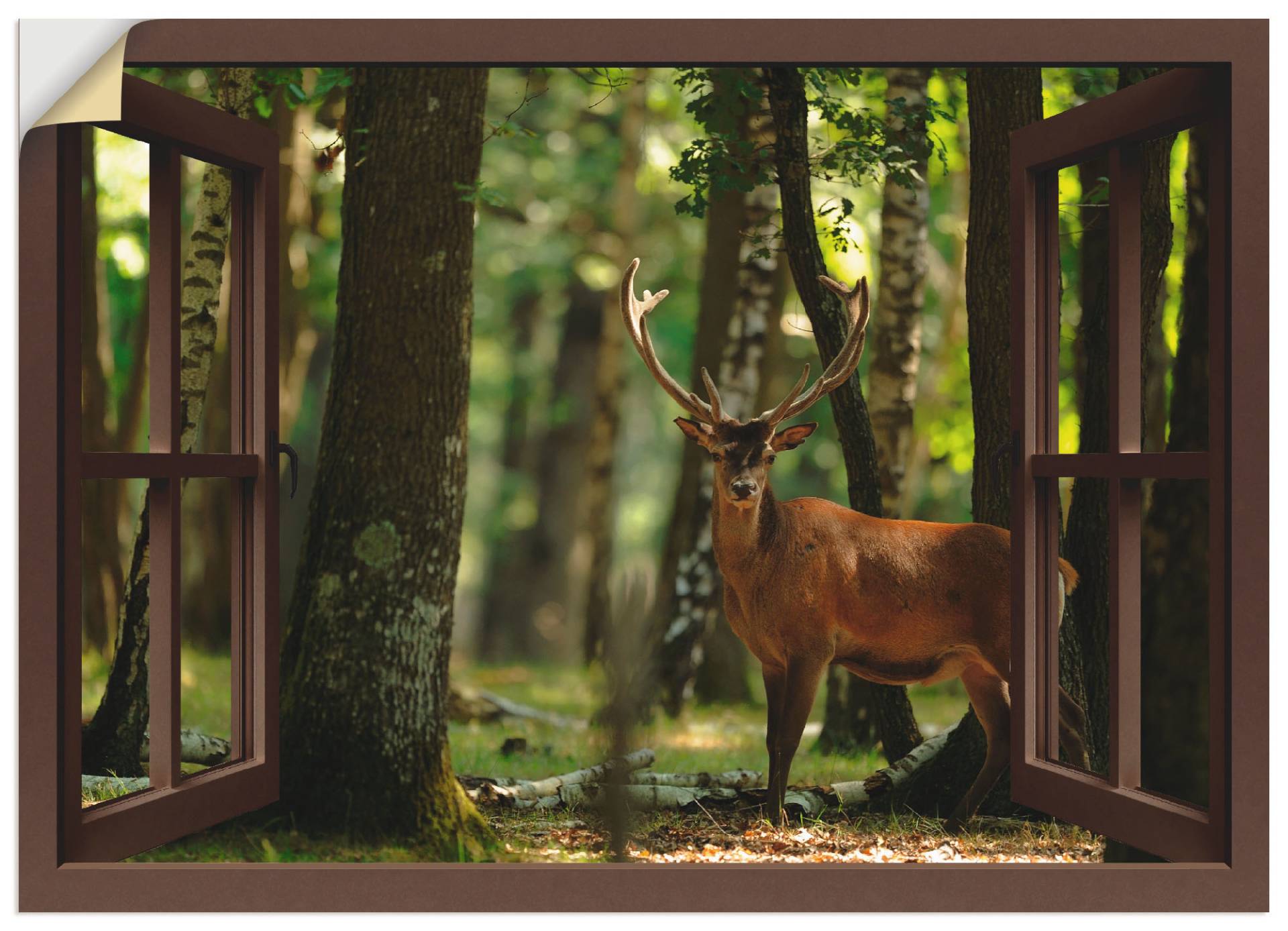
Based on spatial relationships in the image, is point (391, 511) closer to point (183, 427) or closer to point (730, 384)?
point (183, 427)

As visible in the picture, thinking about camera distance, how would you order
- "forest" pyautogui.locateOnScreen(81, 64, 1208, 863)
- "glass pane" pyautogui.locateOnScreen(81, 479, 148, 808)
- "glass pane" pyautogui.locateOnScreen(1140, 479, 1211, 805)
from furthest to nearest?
"glass pane" pyautogui.locateOnScreen(81, 479, 148, 808) < "forest" pyautogui.locateOnScreen(81, 64, 1208, 863) < "glass pane" pyautogui.locateOnScreen(1140, 479, 1211, 805)

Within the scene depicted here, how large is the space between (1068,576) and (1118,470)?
1.36 m

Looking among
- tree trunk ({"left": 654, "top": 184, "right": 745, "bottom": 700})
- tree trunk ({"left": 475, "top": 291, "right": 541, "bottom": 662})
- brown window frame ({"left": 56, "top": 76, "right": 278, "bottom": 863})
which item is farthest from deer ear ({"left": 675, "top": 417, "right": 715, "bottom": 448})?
tree trunk ({"left": 475, "top": 291, "right": 541, "bottom": 662})

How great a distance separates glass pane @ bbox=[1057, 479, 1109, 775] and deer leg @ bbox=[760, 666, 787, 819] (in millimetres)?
1130

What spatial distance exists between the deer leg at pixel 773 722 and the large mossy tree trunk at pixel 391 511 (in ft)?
3.81

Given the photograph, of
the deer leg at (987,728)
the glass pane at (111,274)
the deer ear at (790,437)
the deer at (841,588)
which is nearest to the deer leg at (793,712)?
the deer at (841,588)

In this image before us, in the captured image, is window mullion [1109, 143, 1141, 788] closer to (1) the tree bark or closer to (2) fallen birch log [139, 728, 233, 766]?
(1) the tree bark

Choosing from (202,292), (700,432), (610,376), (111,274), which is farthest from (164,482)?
(111,274)

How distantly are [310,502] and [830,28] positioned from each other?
2.76m

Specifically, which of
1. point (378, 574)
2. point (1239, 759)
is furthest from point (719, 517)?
point (1239, 759)

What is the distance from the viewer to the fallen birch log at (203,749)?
5746mm

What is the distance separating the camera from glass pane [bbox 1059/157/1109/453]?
5734 mm

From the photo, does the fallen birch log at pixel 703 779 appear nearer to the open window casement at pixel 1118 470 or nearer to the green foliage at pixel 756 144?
the open window casement at pixel 1118 470

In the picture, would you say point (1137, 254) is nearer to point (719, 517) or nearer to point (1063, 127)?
point (1063, 127)
